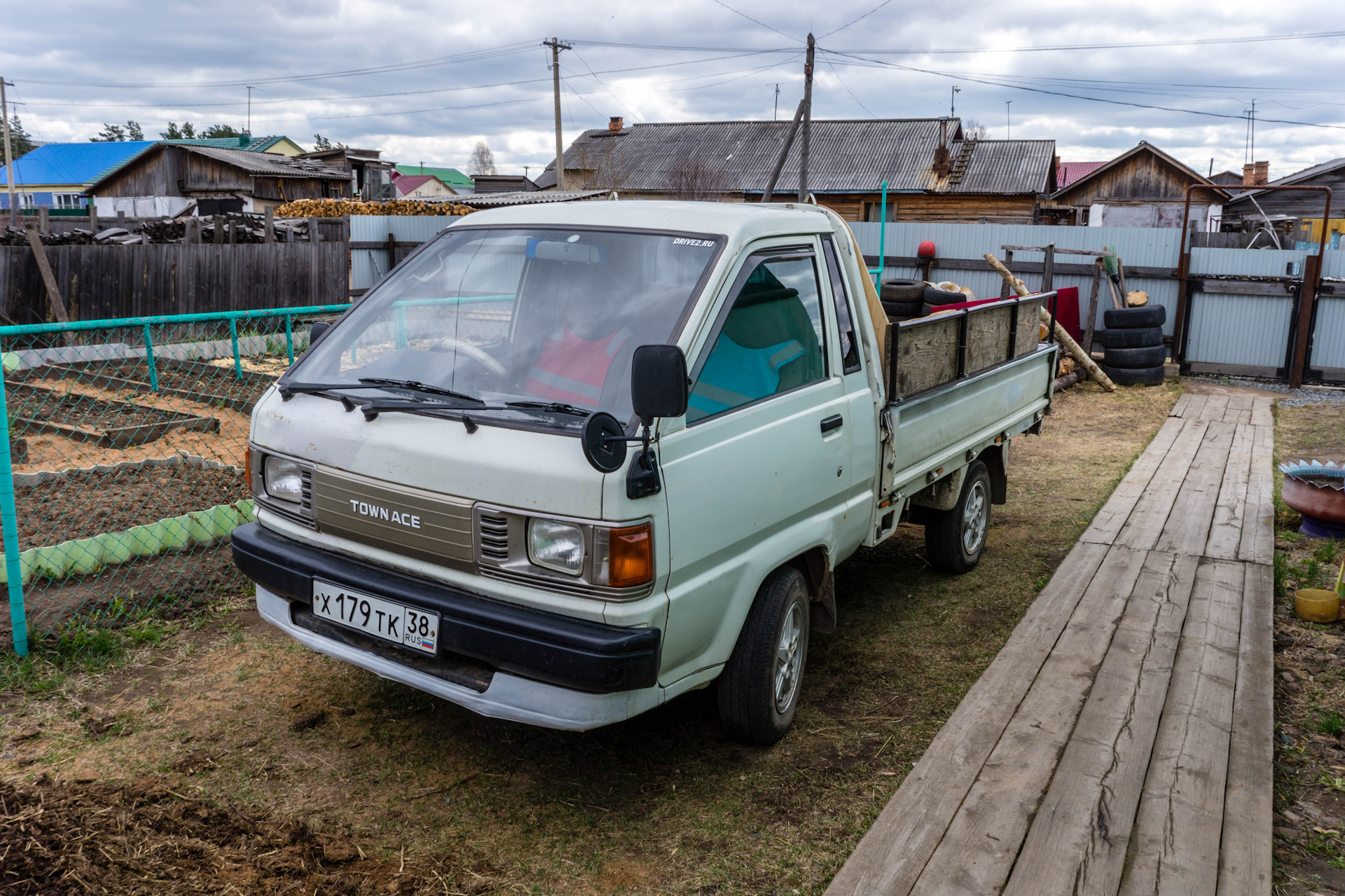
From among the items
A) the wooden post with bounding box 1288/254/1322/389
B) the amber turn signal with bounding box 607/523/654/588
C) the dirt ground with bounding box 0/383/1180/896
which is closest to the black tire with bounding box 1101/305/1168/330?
the wooden post with bounding box 1288/254/1322/389

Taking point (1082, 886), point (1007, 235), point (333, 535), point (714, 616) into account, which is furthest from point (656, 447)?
point (1007, 235)

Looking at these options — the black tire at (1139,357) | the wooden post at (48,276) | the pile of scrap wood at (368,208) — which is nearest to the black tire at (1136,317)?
the black tire at (1139,357)

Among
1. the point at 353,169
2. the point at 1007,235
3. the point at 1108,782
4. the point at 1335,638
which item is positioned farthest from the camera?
the point at 353,169

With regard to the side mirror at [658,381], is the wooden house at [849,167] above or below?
above

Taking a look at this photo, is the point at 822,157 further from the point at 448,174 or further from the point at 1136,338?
the point at 448,174

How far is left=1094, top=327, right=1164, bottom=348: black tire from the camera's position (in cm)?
1272

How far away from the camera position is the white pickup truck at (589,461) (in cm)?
270

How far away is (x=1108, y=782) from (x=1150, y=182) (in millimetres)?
40379

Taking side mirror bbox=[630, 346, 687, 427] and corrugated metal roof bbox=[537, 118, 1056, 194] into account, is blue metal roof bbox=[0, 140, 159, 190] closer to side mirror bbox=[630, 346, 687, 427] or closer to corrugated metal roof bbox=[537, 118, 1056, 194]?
corrugated metal roof bbox=[537, 118, 1056, 194]

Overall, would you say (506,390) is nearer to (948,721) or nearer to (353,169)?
(948,721)

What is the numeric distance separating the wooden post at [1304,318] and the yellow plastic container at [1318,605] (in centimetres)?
968

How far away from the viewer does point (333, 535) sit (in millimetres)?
→ 3191

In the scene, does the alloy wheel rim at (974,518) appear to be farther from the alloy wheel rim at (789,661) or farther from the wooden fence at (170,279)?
the wooden fence at (170,279)

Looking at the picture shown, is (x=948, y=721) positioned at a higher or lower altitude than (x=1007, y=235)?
lower
